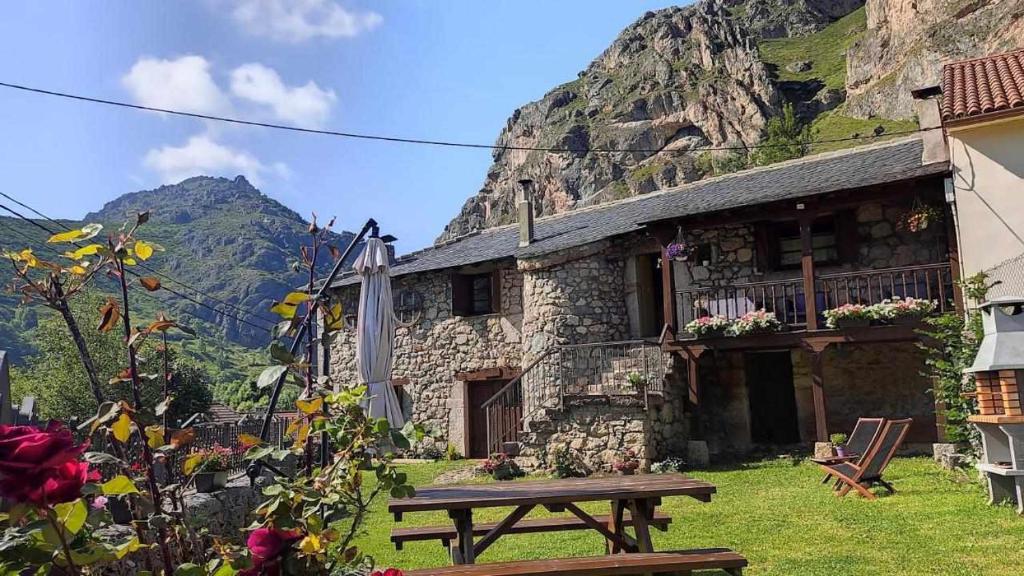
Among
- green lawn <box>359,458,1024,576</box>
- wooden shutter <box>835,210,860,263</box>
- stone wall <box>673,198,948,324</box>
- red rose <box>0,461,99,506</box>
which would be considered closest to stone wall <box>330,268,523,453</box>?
stone wall <box>673,198,948,324</box>

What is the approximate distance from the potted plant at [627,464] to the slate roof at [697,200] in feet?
13.3

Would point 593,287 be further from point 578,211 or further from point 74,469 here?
point 74,469

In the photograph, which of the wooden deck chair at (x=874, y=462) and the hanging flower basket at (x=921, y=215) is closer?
the wooden deck chair at (x=874, y=462)

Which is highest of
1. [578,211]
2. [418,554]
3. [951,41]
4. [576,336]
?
[951,41]

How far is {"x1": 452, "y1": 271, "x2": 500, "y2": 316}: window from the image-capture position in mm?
15789

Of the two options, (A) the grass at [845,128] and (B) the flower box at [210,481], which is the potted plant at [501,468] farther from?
(A) the grass at [845,128]

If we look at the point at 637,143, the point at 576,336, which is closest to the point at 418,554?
the point at 576,336

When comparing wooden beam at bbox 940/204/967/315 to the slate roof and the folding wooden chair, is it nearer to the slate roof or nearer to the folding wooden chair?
the slate roof

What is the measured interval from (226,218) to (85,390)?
412 ft

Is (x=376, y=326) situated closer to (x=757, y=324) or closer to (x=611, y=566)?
(x=757, y=324)

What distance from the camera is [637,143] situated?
64.0 metres

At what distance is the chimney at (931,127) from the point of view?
35.9ft

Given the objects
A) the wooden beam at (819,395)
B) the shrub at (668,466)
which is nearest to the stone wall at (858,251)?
the wooden beam at (819,395)

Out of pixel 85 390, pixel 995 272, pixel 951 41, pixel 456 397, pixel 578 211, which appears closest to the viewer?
pixel 995 272
